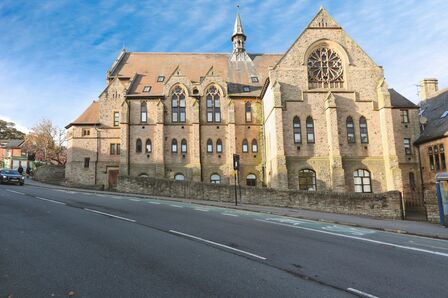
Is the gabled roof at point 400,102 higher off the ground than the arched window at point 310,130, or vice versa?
the gabled roof at point 400,102

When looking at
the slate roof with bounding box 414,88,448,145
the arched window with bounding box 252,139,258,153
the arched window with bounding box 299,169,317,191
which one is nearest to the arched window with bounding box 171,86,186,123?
the arched window with bounding box 252,139,258,153

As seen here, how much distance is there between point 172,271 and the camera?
22.2ft

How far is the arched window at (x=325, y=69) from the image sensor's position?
30.9m

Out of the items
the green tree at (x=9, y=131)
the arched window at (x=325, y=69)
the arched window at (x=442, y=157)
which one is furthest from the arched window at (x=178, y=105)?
the green tree at (x=9, y=131)

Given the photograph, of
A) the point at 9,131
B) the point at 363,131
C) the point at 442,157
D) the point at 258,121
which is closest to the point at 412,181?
A: the point at 442,157

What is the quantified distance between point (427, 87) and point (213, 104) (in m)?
29.0

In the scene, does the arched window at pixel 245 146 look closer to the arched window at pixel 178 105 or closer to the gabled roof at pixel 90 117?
the arched window at pixel 178 105

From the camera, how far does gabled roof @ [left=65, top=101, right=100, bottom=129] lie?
3766 centimetres

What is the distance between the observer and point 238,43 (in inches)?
1747

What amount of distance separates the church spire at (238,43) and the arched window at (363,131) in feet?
59.2

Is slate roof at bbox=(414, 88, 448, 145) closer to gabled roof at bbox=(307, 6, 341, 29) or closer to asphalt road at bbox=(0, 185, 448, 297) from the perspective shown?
gabled roof at bbox=(307, 6, 341, 29)

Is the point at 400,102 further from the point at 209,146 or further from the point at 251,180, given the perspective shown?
the point at 209,146

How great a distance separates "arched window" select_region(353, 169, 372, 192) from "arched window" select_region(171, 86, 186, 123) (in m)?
18.5

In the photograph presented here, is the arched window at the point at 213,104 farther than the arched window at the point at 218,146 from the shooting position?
Yes
